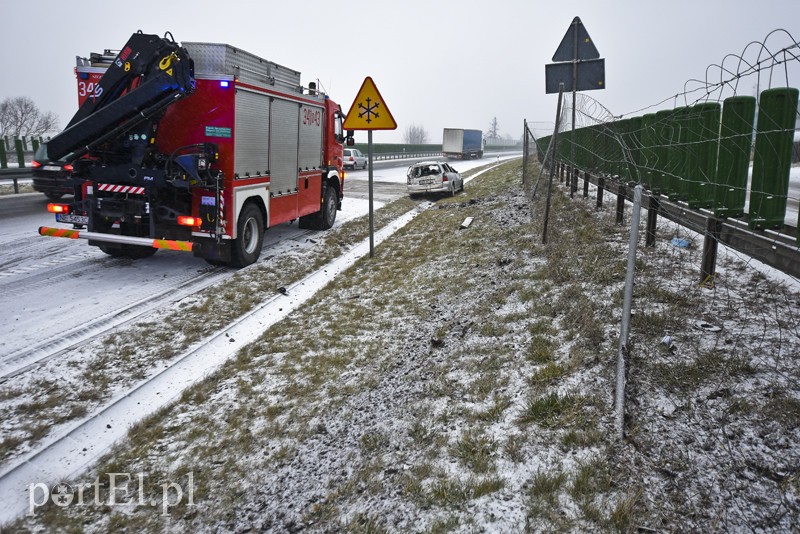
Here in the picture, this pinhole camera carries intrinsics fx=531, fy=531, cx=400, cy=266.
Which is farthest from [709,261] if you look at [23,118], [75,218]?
[23,118]

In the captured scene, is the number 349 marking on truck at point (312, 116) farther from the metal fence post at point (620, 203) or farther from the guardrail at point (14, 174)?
the guardrail at point (14, 174)

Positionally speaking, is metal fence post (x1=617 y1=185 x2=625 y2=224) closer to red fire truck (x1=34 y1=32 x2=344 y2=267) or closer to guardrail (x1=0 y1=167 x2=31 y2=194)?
red fire truck (x1=34 y1=32 x2=344 y2=267)

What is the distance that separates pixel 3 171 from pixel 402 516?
20249 millimetres

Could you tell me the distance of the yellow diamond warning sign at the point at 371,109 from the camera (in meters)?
9.23

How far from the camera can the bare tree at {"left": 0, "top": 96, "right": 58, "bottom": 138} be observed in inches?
2259

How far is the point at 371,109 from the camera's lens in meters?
9.27

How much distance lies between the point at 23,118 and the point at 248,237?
65.8m

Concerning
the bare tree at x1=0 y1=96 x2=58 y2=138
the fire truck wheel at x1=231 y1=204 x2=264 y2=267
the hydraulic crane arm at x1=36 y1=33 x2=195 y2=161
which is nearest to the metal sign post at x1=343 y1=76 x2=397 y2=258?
the fire truck wheel at x1=231 y1=204 x2=264 y2=267

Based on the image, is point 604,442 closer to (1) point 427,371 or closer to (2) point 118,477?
(1) point 427,371

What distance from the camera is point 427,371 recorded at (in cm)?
458

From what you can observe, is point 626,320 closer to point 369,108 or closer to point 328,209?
point 369,108

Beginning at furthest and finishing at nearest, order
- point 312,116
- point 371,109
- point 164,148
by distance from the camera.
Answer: point 312,116 < point 371,109 < point 164,148

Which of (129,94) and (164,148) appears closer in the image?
(129,94)

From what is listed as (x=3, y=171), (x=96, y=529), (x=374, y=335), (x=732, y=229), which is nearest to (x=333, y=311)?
(x=374, y=335)
